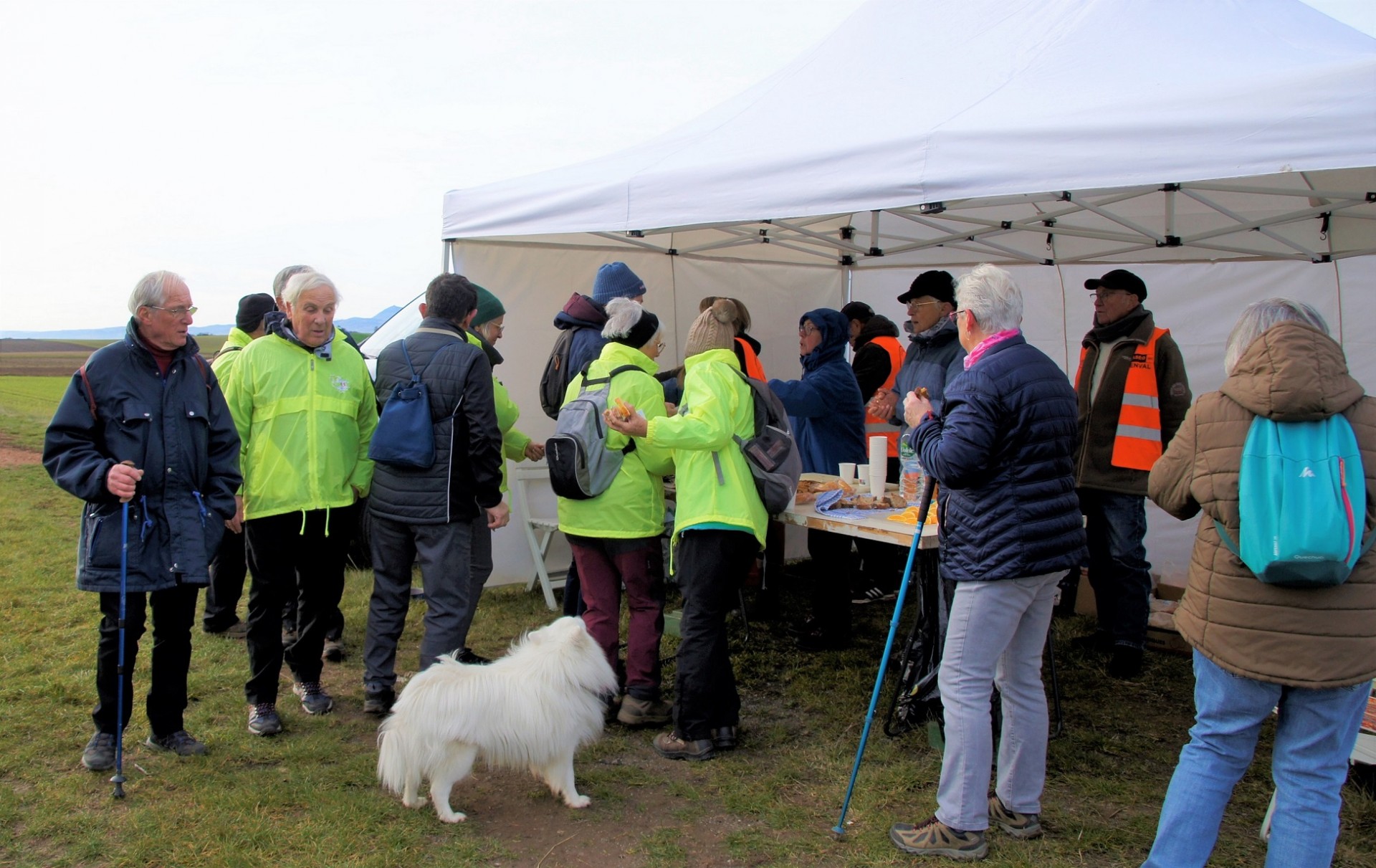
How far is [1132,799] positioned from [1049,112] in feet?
7.29

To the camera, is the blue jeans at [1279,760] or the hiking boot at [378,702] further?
the hiking boot at [378,702]

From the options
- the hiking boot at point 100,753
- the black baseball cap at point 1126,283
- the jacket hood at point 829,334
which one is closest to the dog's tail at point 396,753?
the hiking boot at point 100,753

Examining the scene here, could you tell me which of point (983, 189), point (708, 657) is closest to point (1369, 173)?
point (983, 189)

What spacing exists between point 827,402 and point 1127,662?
69.7 inches

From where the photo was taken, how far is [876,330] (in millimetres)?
5594

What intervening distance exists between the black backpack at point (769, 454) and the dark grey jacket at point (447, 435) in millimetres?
910

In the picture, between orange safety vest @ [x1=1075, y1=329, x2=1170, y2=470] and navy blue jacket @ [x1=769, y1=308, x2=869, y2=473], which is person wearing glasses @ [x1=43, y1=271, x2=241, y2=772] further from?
orange safety vest @ [x1=1075, y1=329, x2=1170, y2=470]

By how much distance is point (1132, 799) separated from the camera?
3.09 meters

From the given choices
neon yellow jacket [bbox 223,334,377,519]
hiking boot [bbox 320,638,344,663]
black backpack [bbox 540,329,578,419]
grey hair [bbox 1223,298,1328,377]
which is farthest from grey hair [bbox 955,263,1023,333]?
hiking boot [bbox 320,638,344,663]

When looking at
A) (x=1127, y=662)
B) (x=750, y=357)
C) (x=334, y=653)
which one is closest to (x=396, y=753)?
(x=334, y=653)

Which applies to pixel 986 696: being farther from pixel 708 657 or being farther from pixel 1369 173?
pixel 1369 173

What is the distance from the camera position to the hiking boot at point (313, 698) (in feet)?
12.3

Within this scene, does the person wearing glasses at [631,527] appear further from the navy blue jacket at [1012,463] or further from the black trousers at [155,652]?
the black trousers at [155,652]

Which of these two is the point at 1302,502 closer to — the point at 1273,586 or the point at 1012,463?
the point at 1273,586
